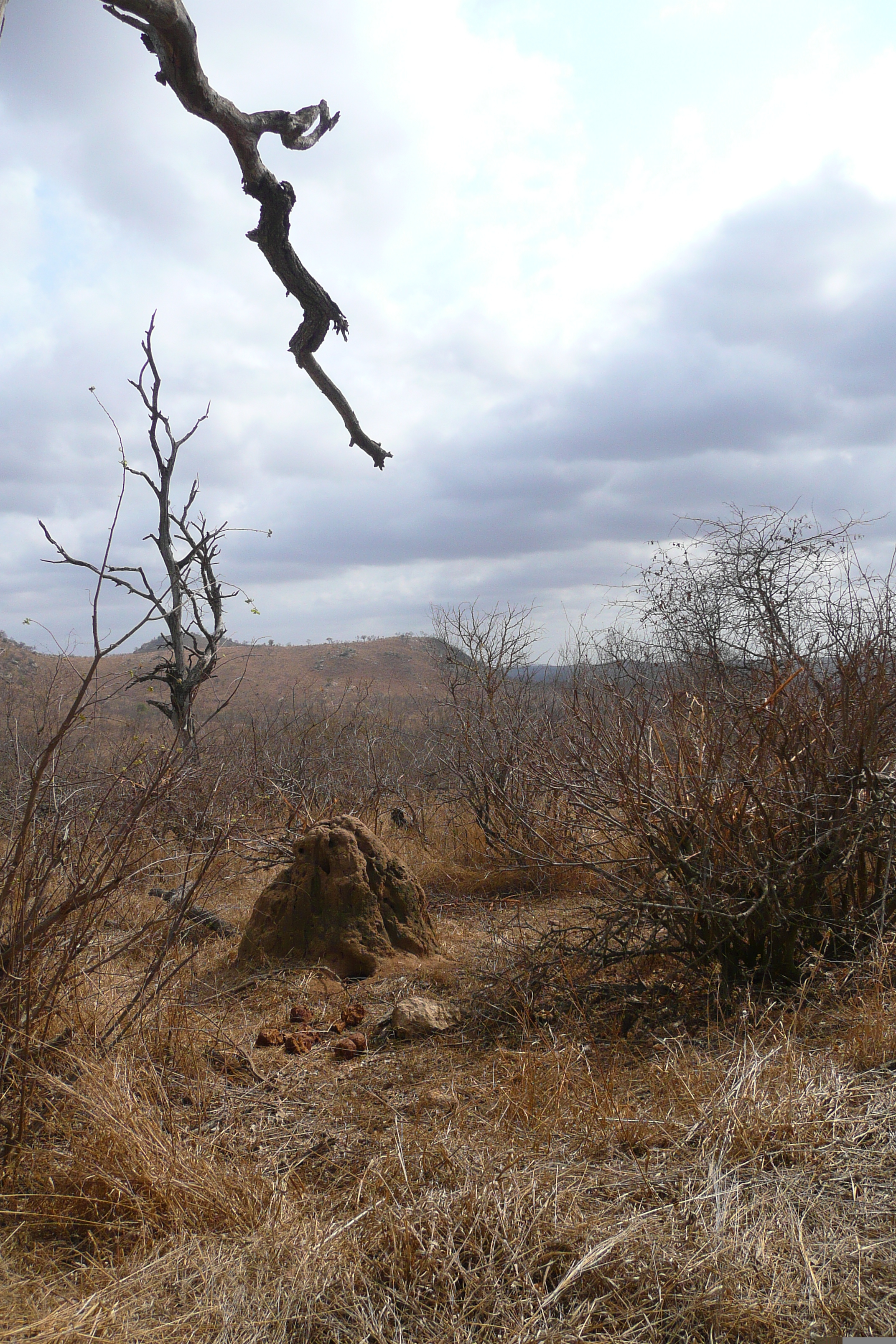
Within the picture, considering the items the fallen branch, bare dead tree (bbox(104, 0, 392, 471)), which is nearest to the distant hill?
the fallen branch

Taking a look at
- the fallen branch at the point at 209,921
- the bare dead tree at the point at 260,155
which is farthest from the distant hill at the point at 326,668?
the bare dead tree at the point at 260,155

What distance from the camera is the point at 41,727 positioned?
295cm

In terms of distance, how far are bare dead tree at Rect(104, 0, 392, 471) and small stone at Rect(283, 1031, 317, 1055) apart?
3086 millimetres

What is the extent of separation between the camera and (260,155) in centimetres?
349

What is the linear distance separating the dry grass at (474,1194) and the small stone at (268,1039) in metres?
0.34

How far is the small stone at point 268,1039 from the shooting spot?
4.17m

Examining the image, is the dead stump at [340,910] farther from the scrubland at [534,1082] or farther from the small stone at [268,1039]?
the small stone at [268,1039]

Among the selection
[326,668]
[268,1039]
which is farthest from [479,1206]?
[326,668]

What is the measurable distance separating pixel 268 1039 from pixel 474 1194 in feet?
6.55

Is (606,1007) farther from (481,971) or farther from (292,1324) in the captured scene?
(292,1324)

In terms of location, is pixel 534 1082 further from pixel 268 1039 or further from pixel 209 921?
pixel 209 921

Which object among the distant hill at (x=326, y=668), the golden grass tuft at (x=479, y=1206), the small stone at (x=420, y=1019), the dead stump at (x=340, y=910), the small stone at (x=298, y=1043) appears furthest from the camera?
the distant hill at (x=326, y=668)

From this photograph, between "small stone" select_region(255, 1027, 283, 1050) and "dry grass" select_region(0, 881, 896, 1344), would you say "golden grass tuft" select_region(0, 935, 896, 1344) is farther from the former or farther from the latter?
"small stone" select_region(255, 1027, 283, 1050)

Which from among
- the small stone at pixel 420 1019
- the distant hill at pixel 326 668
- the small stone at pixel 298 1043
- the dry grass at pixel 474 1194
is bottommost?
the small stone at pixel 298 1043
